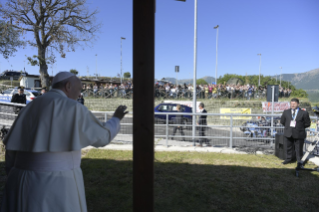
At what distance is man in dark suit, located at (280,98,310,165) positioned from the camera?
283 inches

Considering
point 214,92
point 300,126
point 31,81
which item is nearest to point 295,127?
point 300,126

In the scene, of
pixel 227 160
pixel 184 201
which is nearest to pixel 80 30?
pixel 227 160

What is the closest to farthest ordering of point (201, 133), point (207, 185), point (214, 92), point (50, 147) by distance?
point (50, 147)
point (207, 185)
point (201, 133)
point (214, 92)

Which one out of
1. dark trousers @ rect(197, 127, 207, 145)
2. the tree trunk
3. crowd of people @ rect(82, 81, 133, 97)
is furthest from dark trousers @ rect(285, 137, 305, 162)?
crowd of people @ rect(82, 81, 133, 97)

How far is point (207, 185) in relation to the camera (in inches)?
213

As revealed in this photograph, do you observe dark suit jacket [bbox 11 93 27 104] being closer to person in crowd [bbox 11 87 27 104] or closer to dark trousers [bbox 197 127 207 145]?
person in crowd [bbox 11 87 27 104]

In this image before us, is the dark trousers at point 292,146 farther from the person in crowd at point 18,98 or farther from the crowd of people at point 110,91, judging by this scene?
the crowd of people at point 110,91

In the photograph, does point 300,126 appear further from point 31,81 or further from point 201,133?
point 31,81

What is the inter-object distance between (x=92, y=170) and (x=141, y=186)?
15.3 feet

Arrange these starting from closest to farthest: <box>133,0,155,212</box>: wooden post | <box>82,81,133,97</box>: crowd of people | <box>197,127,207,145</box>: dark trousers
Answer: <box>133,0,155,212</box>: wooden post < <box>197,127,207,145</box>: dark trousers < <box>82,81,133,97</box>: crowd of people

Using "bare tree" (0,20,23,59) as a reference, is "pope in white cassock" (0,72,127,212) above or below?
below

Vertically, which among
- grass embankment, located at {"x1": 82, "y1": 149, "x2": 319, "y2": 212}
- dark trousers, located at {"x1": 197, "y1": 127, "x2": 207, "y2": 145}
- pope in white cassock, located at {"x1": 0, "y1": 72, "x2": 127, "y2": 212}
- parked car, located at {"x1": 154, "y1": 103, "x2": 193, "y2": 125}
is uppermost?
pope in white cassock, located at {"x1": 0, "y1": 72, "x2": 127, "y2": 212}

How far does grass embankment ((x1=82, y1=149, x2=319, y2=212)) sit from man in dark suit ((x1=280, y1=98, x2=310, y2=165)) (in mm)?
541

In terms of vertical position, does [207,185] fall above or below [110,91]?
below
